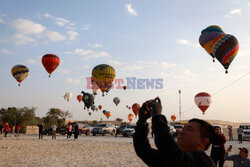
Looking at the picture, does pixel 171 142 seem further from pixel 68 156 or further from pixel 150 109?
pixel 68 156

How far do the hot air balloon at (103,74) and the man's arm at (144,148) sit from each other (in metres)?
27.8

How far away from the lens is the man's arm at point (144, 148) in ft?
7.47

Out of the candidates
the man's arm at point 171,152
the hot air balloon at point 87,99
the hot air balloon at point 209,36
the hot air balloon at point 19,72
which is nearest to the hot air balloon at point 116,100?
the hot air balloon at point 87,99

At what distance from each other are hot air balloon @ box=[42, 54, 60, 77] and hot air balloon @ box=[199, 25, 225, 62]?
54.5 feet

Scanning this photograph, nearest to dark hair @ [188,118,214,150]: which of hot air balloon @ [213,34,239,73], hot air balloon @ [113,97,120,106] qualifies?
hot air balloon @ [213,34,239,73]

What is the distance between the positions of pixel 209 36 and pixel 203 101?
30.3 feet

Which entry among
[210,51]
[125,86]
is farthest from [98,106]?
[210,51]

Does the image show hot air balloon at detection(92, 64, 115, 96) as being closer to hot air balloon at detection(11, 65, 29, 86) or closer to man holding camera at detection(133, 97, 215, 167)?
hot air balloon at detection(11, 65, 29, 86)

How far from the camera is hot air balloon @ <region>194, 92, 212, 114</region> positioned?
3152 cm

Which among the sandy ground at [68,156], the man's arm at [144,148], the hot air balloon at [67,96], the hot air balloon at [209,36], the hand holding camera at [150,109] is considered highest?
the hot air balloon at [209,36]

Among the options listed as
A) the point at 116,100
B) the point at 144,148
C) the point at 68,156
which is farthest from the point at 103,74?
the point at 116,100

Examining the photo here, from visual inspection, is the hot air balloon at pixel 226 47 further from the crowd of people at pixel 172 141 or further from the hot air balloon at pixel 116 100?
the hot air balloon at pixel 116 100

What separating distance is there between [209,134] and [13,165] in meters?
9.37

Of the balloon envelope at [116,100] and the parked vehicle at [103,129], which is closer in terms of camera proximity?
the parked vehicle at [103,129]
